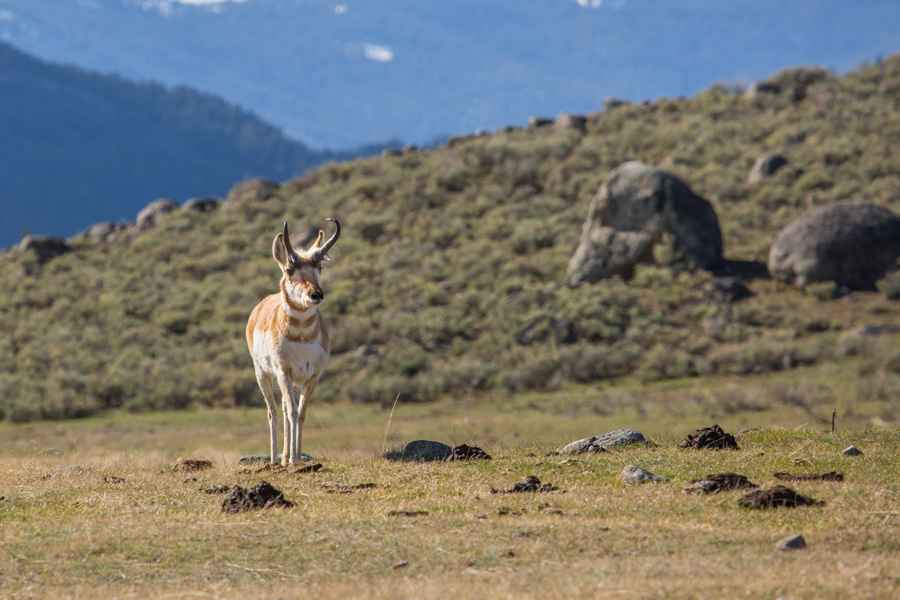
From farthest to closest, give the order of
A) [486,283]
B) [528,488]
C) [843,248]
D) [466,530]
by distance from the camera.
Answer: [486,283]
[843,248]
[528,488]
[466,530]

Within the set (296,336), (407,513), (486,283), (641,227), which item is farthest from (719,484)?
(486,283)

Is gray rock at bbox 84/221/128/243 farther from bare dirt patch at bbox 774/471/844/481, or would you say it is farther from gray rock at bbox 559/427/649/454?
bare dirt patch at bbox 774/471/844/481

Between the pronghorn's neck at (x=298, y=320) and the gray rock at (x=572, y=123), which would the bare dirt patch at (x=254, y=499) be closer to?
the pronghorn's neck at (x=298, y=320)

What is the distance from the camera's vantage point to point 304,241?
7225 cm

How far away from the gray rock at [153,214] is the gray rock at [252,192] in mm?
3888

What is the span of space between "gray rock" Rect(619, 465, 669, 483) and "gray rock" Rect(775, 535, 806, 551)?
12.1 feet

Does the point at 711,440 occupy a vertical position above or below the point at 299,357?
below

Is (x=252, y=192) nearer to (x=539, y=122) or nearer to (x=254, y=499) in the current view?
(x=539, y=122)

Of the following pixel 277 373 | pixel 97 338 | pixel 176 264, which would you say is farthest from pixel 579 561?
pixel 176 264

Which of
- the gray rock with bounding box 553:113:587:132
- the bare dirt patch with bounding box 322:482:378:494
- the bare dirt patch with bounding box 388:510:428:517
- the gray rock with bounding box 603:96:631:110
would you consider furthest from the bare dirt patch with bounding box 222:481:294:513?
the gray rock with bounding box 603:96:631:110

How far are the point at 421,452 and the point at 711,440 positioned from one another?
3908 mm

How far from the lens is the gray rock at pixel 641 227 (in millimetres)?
60938

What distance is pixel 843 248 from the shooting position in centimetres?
5659

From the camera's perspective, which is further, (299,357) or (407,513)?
(299,357)
